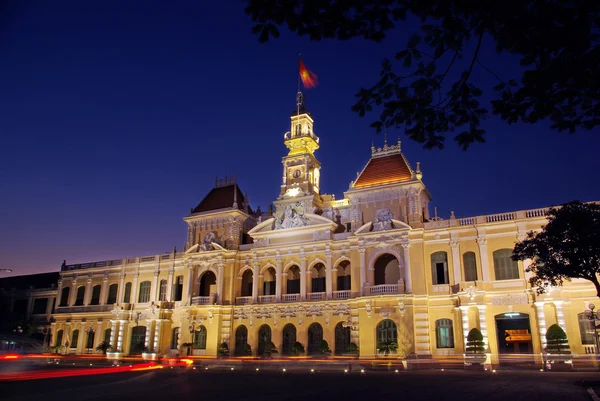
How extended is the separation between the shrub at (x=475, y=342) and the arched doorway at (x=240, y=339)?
60.5 ft

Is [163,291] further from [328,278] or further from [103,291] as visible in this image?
[328,278]

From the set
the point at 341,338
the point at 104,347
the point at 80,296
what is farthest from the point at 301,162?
the point at 80,296

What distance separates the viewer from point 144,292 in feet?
154

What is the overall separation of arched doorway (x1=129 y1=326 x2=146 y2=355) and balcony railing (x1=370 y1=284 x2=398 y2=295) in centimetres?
2361

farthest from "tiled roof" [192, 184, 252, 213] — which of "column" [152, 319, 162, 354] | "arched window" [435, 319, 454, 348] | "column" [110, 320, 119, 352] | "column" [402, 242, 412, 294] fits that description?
"arched window" [435, 319, 454, 348]

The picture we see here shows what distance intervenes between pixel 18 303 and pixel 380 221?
158 feet

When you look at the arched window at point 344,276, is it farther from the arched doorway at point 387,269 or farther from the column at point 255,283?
the column at point 255,283

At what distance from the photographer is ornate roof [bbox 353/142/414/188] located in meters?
37.5

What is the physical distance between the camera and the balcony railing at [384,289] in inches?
1329

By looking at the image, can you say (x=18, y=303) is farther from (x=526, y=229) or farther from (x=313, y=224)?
(x=526, y=229)

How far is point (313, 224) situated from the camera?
38.9 metres

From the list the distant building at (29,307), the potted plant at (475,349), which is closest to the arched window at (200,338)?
the potted plant at (475,349)

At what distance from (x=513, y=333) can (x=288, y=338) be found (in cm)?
1668

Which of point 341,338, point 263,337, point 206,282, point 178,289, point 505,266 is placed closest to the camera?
point 505,266
